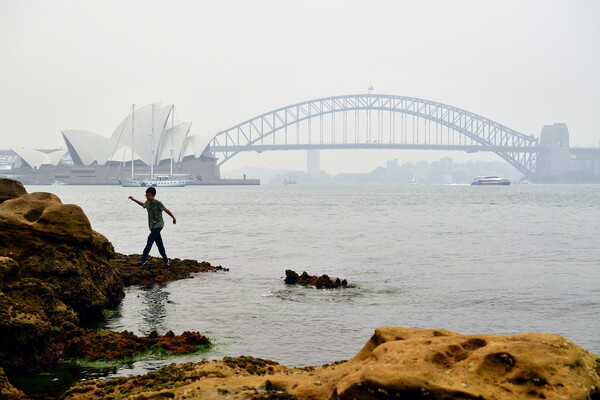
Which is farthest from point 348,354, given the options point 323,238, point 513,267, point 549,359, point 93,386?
point 323,238

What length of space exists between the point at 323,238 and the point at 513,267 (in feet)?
26.5

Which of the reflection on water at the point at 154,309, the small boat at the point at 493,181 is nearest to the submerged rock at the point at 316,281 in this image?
the reflection on water at the point at 154,309

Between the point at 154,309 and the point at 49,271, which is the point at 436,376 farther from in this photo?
the point at 154,309

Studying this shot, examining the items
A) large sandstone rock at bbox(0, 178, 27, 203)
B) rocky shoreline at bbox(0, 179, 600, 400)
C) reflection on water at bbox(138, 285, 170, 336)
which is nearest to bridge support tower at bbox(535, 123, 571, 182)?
reflection on water at bbox(138, 285, 170, 336)

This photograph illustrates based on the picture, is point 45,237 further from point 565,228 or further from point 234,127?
point 234,127

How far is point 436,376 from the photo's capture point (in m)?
2.96

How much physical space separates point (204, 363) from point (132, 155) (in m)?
98.6

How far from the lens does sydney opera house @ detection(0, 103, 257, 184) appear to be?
97375 millimetres

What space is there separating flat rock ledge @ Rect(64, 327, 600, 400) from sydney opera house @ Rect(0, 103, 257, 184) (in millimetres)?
89026

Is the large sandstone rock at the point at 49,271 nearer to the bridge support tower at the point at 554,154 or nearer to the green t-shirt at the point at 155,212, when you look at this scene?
the green t-shirt at the point at 155,212

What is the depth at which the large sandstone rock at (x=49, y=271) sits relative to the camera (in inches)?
204

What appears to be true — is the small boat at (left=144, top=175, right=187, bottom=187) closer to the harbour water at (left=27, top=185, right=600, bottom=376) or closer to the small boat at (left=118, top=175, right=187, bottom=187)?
the small boat at (left=118, top=175, right=187, bottom=187)

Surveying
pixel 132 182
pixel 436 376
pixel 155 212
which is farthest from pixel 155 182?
pixel 436 376

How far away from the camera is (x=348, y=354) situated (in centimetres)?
585
